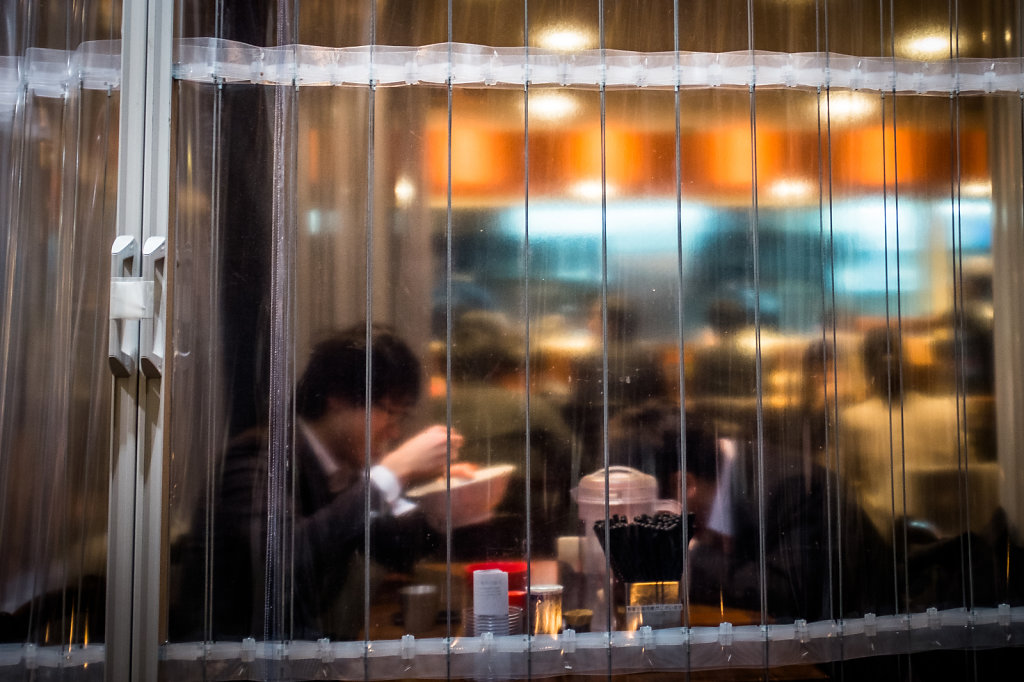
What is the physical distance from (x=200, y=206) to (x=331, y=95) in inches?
10.1

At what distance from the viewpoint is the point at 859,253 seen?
1.30 meters

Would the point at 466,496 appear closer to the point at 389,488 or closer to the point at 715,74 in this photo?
the point at 389,488

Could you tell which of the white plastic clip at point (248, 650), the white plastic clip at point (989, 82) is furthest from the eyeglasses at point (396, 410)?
the white plastic clip at point (989, 82)

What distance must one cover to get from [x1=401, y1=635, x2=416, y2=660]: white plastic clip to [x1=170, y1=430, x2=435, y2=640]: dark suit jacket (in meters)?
0.07

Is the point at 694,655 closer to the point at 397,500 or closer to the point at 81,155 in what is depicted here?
the point at 397,500

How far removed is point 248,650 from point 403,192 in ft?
2.33

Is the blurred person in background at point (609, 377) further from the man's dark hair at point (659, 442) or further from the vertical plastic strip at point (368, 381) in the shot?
the vertical plastic strip at point (368, 381)

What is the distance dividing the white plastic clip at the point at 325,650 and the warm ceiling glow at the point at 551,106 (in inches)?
33.1

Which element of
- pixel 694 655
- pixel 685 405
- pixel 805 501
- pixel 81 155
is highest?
pixel 81 155

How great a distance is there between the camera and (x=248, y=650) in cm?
118

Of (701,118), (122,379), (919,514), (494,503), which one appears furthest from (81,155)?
(919,514)

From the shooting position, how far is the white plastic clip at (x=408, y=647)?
1.19m

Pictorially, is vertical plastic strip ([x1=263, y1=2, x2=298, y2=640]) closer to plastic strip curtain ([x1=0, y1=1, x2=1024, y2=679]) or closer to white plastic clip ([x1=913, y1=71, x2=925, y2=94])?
plastic strip curtain ([x1=0, y1=1, x2=1024, y2=679])

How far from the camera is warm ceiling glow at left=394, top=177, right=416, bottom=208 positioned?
123 cm
